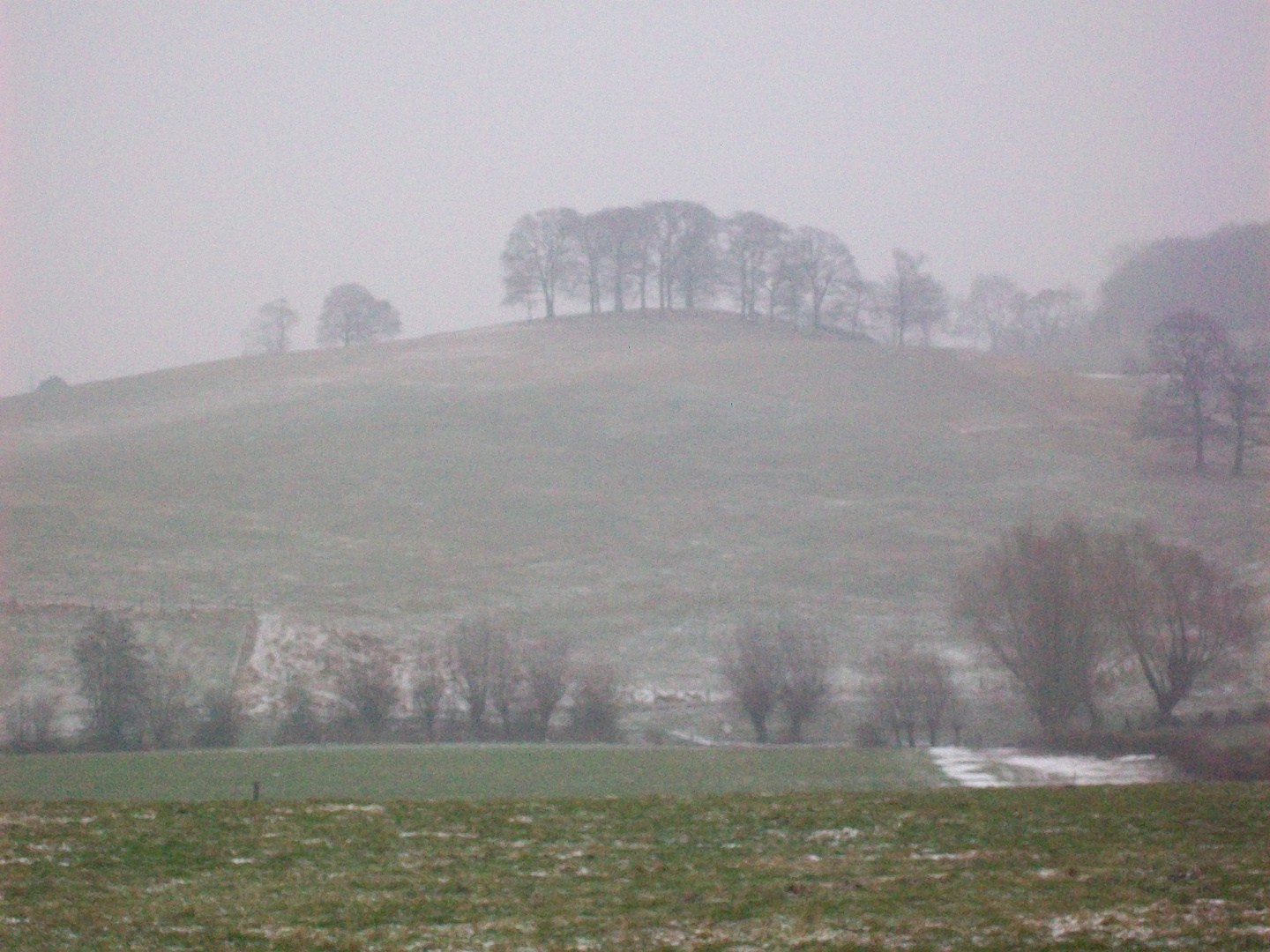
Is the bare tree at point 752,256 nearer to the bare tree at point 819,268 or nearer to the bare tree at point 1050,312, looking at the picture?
the bare tree at point 819,268

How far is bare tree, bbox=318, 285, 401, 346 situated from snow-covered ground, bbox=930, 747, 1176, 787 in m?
98.3

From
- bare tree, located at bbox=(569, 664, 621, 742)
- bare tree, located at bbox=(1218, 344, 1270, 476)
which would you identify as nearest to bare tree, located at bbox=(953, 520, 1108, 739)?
bare tree, located at bbox=(569, 664, 621, 742)

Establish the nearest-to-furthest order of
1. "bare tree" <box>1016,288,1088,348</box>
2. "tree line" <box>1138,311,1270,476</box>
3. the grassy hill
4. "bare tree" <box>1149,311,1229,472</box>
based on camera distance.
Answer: the grassy hill < "tree line" <box>1138,311,1270,476</box> < "bare tree" <box>1149,311,1229,472</box> < "bare tree" <box>1016,288,1088,348</box>

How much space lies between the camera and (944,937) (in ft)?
36.8

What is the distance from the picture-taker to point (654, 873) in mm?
13891

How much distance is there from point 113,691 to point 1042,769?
23.3 m

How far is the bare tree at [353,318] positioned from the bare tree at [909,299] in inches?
1865

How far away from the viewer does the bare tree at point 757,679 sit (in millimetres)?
36594

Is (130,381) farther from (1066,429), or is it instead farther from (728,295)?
(1066,429)

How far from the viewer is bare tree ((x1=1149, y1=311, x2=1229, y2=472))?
66.9 meters

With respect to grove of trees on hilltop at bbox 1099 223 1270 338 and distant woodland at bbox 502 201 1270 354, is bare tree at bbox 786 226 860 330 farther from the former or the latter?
grove of trees on hilltop at bbox 1099 223 1270 338

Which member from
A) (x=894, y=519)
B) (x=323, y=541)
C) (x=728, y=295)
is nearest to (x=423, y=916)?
(x=323, y=541)

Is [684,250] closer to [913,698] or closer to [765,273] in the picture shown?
[765,273]

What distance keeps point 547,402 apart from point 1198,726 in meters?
56.9
